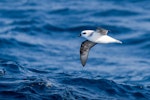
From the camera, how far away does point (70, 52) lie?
2180 centimetres

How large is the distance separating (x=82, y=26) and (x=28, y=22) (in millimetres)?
2910

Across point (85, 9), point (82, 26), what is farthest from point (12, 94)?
point (85, 9)

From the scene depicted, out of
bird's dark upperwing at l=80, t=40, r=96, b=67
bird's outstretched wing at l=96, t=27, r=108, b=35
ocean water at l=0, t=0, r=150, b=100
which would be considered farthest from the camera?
ocean water at l=0, t=0, r=150, b=100

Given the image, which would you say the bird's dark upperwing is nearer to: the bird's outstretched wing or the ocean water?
the ocean water

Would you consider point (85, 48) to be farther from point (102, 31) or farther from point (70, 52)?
point (70, 52)

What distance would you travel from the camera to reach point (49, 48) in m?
22.1

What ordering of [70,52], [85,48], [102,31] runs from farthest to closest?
1. [70,52]
2. [85,48]
3. [102,31]

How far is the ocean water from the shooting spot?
50.2ft

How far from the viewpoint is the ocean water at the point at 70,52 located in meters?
15.3

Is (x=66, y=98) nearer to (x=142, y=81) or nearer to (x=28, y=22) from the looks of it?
(x=142, y=81)

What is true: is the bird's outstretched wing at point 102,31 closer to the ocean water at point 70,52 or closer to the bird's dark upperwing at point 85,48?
the bird's dark upperwing at point 85,48

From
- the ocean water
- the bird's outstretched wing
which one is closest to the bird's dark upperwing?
the ocean water

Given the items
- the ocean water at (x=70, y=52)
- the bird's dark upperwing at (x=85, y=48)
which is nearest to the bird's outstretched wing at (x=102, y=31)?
the bird's dark upperwing at (x=85, y=48)

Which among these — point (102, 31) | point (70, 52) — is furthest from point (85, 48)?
point (70, 52)
